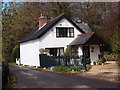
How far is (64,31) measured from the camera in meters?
31.1

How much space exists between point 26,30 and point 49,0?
791 cm

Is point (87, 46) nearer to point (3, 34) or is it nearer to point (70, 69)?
point (70, 69)

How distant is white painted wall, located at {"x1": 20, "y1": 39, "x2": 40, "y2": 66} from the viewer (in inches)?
1202

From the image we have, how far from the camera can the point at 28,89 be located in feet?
36.8

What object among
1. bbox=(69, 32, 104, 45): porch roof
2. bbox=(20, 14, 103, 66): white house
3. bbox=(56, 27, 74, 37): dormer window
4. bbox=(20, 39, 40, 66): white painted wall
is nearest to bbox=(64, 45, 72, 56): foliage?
bbox=(20, 14, 103, 66): white house

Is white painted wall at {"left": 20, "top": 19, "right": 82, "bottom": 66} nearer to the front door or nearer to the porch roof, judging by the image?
the porch roof

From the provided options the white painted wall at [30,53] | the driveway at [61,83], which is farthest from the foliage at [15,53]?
the driveway at [61,83]

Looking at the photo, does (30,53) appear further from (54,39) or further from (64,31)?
(64,31)

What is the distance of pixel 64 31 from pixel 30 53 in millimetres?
6216

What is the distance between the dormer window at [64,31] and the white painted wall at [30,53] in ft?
10.2

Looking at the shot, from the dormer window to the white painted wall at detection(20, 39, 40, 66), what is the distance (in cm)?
311

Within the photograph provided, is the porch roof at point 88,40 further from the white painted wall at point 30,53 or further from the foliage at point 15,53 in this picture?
the foliage at point 15,53

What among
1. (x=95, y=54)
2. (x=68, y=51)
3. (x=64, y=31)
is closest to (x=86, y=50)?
(x=95, y=54)

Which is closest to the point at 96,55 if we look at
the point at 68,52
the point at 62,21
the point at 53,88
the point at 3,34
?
the point at 68,52
